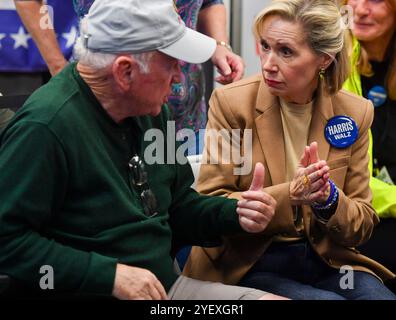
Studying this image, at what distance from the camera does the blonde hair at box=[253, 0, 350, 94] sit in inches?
89.4

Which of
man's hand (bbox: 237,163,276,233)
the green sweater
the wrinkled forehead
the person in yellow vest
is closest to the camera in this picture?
the green sweater

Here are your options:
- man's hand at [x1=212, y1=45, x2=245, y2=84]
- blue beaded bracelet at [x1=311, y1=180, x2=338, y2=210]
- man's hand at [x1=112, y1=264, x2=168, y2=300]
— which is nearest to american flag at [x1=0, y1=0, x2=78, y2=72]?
Answer: man's hand at [x1=212, y1=45, x2=245, y2=84]

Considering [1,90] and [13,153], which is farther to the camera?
[1,90]

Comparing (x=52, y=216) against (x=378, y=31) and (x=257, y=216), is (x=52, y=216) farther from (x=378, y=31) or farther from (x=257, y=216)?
(x=378, y=31)

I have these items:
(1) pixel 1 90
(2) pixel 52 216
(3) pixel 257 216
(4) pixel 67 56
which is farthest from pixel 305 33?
(1) pixel 1 90

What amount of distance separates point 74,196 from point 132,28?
434 millimetres

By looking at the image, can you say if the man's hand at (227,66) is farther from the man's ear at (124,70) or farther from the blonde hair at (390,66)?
the man's ear at (124,70)

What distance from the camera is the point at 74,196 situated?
5.97ft

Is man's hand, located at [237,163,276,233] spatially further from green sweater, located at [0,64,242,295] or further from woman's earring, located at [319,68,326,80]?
woman's earring, located at [319,68,326,80]

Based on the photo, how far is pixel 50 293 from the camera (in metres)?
1.77

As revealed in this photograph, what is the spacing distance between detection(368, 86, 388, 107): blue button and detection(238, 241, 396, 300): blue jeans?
1.00 metres

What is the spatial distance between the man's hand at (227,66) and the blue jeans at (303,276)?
2.33 feet

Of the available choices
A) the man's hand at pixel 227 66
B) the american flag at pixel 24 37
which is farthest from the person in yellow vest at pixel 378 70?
the american flag at pixel 24 37

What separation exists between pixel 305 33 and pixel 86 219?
3.06 feet
